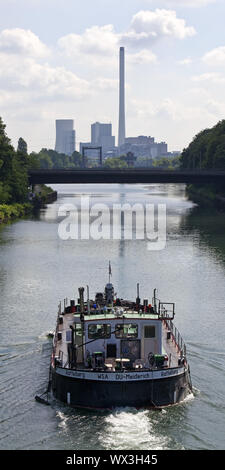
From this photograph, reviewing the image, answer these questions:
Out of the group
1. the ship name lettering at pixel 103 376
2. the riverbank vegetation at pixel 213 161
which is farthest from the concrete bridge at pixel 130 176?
the ship name lettering at pixel 103 376

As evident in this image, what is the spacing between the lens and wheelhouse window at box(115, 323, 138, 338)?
1470 inches

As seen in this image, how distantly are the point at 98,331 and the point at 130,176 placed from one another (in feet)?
363

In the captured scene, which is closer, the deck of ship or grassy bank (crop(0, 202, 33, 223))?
the deck of ship

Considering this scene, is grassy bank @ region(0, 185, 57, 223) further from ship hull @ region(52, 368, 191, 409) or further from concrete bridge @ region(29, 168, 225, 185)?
ship hull @ region(52, 368, 191, 409)

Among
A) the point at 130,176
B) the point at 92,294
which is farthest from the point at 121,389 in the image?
the point at 130,176

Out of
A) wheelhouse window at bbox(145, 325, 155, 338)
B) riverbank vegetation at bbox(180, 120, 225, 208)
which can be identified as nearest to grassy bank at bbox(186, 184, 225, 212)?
riverbank vegetation at bbox(180, 120, 225, 208)

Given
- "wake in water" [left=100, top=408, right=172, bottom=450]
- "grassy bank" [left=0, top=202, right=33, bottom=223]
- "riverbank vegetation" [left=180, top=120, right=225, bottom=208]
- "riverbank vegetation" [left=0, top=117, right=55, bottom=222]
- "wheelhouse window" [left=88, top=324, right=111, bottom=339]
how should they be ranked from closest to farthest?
"wake in water" [left=100, top=408, right=172, bottom=450], "wheelhouse window" [left=88, top=324, right=111, bottom=339], "grassy bank" [left=0, top=202, right=33, bottom=223], "riverbank vegetation" [left=0, top=117, right=55, bottom=222], "riverbank vegetation" [left=180, top=120, right=225, bottom=208]

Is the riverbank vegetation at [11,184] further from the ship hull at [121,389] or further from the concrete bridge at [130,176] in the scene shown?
the ship hull at [121,389]

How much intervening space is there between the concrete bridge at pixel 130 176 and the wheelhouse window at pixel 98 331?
109 metres

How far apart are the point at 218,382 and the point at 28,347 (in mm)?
12476

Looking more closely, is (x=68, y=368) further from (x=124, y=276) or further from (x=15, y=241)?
(x=15, y=241)

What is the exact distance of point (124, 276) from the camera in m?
67.6

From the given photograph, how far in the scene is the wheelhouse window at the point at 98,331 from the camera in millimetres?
37250

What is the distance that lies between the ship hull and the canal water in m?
0.48
